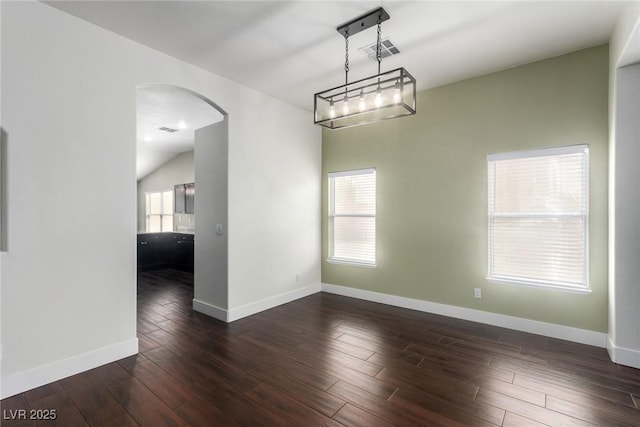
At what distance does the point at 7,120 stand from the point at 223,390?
2.57 metres

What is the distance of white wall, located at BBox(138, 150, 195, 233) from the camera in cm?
795

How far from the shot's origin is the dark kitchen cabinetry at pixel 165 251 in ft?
22.2

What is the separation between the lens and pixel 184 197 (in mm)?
8047

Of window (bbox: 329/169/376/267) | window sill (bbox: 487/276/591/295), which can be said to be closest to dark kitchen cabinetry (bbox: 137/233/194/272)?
window (bbox: 329/169/376/267)

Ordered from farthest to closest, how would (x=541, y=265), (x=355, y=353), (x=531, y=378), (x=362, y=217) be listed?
1. (x=362, y=217)
2. (x=541, y=265)
3. (x=355, y=353)
4. (x=531, y=378)

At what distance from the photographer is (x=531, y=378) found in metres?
2.51

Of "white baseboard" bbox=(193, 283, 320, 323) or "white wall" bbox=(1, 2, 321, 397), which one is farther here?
"white baseboard" bbox=(193, 283, 320, 323)

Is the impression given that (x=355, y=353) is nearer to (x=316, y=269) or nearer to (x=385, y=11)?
(x=316, y=269)

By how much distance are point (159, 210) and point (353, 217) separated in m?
6.78

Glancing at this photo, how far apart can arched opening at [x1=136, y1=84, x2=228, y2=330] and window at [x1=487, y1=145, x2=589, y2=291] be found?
3.33m

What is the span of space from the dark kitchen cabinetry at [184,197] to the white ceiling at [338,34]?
4849mm

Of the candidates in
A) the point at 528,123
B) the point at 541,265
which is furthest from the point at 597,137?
the point at 541,265

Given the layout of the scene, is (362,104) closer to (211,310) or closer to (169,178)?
(211,310)

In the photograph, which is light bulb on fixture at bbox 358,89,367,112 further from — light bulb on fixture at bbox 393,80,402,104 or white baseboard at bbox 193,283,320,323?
white baseboard at bbox 193,283,320,323
